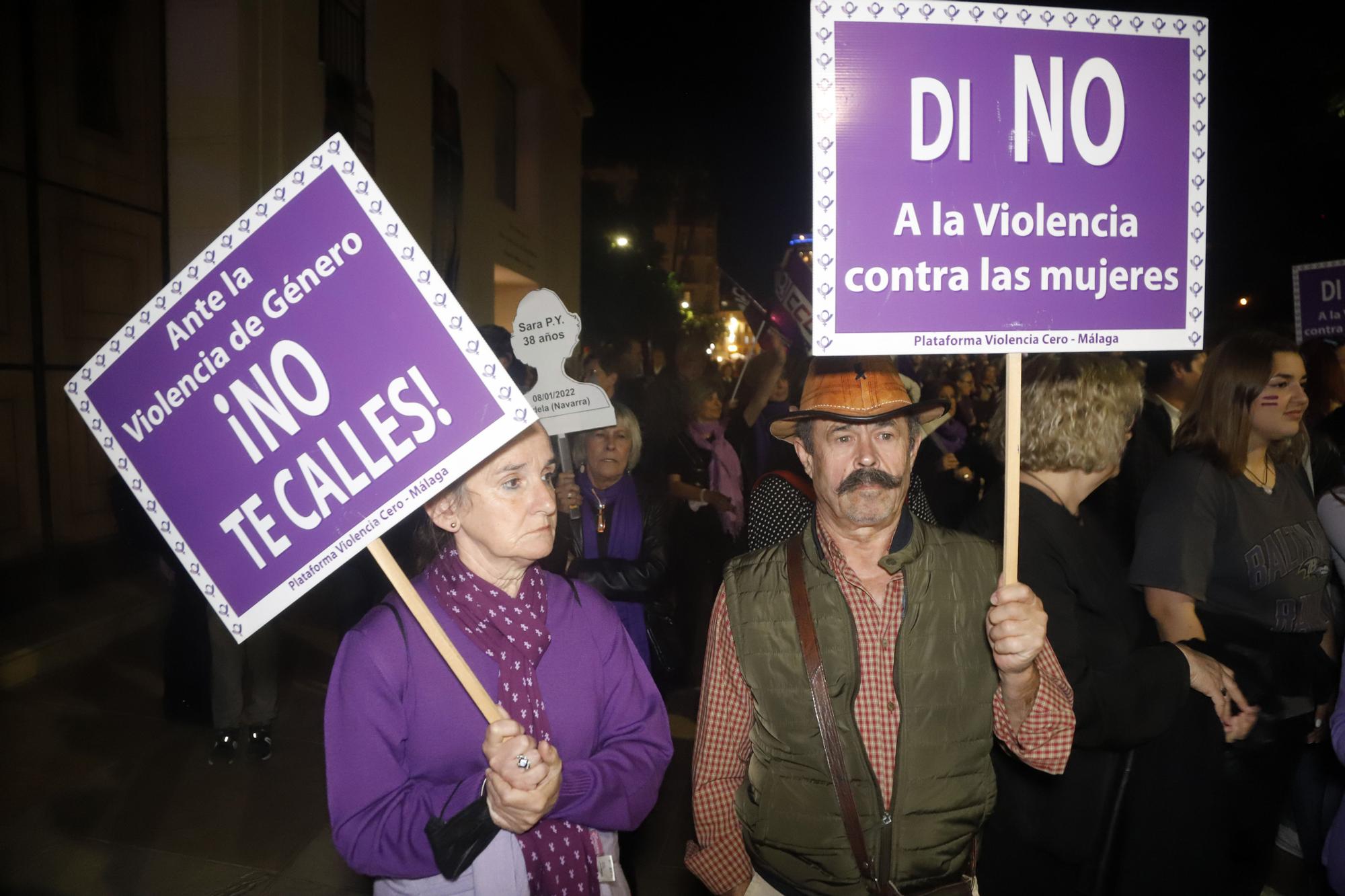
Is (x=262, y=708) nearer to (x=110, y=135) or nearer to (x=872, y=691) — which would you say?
(x=872, y=691)

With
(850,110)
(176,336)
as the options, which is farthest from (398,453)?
(850,110)

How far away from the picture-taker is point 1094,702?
7.70 feet

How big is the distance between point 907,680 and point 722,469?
4.17 meters

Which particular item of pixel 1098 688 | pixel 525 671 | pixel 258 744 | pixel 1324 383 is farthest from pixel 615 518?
pixel 1324 383

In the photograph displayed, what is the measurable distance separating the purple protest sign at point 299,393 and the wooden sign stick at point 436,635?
0.23 feet

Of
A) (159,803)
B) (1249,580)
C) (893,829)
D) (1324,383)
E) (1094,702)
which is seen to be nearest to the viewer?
(893,829)

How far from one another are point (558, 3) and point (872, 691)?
2238 cm

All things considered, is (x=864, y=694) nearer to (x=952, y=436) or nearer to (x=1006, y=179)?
(x=1006, y=179)

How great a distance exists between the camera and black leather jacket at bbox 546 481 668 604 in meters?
3.79

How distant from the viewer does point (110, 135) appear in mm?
7328

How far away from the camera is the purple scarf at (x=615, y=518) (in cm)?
396

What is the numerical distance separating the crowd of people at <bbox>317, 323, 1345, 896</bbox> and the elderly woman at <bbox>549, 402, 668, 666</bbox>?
797mm

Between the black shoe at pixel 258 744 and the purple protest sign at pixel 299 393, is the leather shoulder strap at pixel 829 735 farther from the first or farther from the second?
the black shoe at pixel 258 744

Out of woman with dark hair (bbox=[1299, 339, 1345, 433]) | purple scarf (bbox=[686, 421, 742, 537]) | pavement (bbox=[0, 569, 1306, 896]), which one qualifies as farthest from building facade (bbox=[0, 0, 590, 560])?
woman with dark hair (bbox=[1299, 339, 1345, 433])
